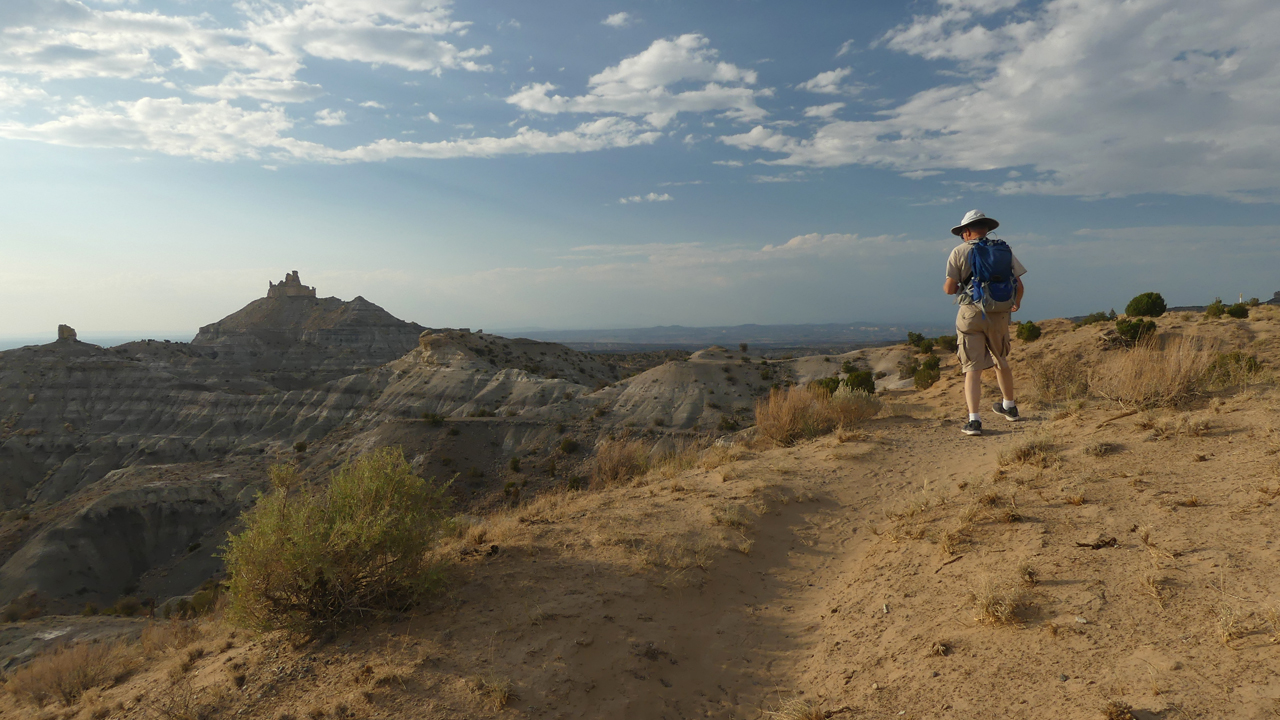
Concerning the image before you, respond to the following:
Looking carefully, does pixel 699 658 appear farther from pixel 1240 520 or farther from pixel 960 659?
pixel 1240 520

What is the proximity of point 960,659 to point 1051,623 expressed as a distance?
0.55 metres

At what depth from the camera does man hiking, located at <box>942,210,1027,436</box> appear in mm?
6516

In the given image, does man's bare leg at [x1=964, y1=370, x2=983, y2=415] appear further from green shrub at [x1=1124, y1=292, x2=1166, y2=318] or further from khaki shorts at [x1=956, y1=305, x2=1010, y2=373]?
green shrub at [x1=1124, y1=292, x2=1166, y2=318]

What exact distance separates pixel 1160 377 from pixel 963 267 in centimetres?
232

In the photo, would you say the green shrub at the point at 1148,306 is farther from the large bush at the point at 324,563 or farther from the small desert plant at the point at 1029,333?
the large bush at the point at 324,563

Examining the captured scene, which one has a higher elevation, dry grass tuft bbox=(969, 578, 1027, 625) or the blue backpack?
the blue backpack

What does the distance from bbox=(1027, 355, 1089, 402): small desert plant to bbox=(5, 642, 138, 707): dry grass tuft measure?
37.6 ft

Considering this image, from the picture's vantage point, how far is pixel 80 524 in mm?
31453

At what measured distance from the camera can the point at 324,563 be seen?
14.4ft

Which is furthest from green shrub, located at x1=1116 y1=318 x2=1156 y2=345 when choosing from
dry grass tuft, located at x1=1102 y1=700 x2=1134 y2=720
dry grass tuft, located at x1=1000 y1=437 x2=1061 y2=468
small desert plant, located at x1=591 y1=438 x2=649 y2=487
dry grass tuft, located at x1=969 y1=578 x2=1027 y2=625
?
dry grass tuft, located at x1=1102 y1=700 x2=1134 y2=720

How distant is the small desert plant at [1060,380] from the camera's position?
335 inches

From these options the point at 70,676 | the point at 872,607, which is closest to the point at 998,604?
the point at 872,607

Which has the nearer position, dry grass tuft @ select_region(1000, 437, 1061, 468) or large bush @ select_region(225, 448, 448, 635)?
large bush @ select_region(225, 448, 448, 635)

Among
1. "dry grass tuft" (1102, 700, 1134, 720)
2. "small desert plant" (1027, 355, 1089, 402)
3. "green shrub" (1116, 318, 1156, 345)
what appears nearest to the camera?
"dry grass tuft" (1102, 700, 1134, 720)
